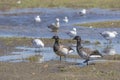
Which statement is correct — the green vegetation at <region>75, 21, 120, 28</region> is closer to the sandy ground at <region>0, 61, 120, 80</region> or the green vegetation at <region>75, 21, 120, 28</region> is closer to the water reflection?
the water reflection

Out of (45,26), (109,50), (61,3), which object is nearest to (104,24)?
(45,26)

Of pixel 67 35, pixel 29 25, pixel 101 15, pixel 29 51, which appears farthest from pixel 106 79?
pixel 101 15

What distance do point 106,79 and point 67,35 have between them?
50.0 feet

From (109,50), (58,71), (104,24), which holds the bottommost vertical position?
(104,24)

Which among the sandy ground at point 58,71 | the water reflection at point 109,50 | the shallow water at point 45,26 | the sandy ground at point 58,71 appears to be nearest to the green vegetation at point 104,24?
the shallow water at point 45,26

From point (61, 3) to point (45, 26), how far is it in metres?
18.2

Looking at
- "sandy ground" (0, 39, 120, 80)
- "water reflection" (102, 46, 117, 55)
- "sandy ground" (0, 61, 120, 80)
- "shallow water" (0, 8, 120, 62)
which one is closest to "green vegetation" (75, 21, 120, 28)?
"shallow water" (0, 8, 120, 62)

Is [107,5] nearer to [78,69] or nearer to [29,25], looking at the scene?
[29,25]

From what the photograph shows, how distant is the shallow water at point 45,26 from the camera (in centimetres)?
2302

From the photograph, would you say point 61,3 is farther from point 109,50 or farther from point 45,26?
point 109,50

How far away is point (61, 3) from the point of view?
54.7m

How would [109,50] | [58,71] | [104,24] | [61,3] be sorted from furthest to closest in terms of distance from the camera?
1. [61,3]
2. [104,24]
3. [109,50]
4. [58,71]

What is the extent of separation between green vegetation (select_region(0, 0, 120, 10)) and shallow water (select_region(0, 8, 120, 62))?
8.43 feet

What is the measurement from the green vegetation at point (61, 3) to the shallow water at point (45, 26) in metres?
2.57
